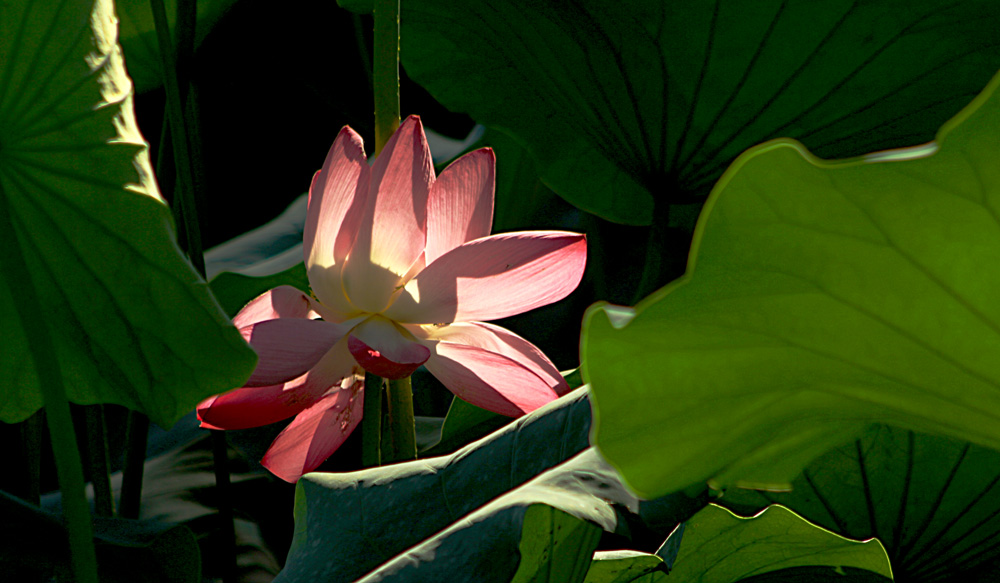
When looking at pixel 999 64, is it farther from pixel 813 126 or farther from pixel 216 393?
pixel 216 393

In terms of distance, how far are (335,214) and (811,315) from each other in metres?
0.25

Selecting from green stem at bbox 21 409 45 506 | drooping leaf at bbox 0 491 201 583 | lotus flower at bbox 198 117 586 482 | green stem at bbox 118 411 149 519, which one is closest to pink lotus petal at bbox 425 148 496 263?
lotus flower at bbox 198 117 586 482

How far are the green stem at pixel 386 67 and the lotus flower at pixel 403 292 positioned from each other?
2 centimetres

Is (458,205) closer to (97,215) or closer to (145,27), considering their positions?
(97,215)

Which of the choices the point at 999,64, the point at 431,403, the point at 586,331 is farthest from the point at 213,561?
the point at 999,64

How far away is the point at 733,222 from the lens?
238mm

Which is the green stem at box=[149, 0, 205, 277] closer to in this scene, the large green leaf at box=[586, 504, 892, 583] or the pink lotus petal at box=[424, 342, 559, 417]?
the pink lotus petal at box=[424, 342, 559, 417]

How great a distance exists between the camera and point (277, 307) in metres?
0.40

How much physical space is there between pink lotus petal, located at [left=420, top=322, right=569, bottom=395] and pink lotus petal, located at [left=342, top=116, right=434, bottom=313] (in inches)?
1.6

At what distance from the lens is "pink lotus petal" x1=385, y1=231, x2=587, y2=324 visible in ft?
1.27

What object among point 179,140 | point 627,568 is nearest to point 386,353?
point 627,568

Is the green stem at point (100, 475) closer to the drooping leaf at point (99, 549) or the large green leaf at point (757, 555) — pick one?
the drooping leaf at point (99, 549)

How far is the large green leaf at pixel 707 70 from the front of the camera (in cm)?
55

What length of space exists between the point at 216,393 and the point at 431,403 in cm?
54
